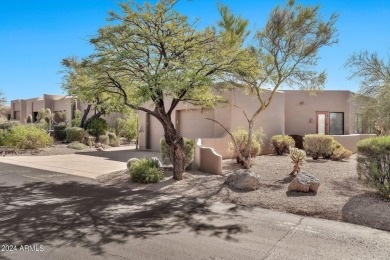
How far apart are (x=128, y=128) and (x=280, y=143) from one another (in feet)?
56.9

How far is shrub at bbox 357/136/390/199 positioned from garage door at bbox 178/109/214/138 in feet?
31.4

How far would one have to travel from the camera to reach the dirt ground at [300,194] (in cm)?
634

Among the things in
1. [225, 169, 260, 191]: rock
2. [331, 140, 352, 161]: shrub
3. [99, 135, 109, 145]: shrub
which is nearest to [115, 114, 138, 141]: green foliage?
[99, 135, 109, 145]: shrub

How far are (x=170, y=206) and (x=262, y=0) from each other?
8.36m

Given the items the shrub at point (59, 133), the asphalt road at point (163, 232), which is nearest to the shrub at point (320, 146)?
the asphalt road at point (163, 232)

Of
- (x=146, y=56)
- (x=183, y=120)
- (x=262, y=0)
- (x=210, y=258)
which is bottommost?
(x=210, y=258)

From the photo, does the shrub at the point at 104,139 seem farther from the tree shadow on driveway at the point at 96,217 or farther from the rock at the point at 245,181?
the rock at the point at 245,181

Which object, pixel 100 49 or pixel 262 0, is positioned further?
pixel 262 0

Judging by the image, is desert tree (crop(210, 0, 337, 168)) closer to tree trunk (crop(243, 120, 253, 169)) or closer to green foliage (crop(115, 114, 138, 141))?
tree trunk (crop(243, 120, 253, 169))

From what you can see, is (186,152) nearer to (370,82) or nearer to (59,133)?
(370,82)

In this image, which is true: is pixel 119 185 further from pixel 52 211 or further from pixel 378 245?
pixel 378 245

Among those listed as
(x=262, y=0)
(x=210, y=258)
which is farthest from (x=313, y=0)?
(x=210, y=258)

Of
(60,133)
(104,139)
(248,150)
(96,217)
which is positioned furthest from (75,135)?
(96,217)

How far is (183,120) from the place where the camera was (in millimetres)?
18609
